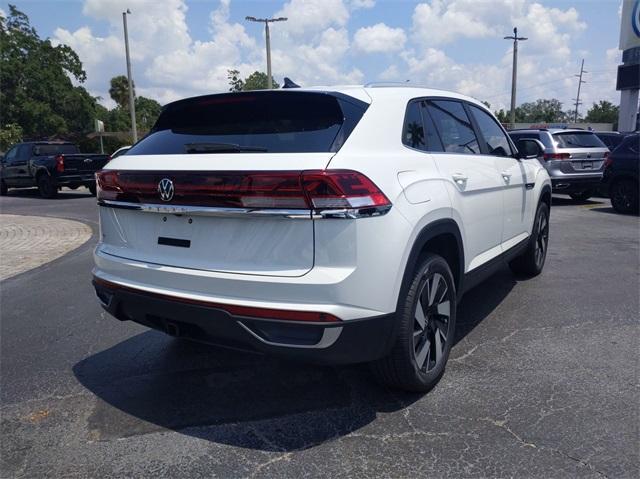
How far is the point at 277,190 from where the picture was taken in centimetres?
261

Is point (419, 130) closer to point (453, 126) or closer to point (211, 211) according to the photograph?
point (453, 126)

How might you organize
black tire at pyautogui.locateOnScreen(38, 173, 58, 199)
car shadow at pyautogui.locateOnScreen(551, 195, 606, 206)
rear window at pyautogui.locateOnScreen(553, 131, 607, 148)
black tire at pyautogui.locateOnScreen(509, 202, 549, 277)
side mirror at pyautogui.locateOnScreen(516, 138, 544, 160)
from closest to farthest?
side mirror at pyautogui.locateOnScreen(516, 138, 544, 160) < black tire at pyautogui.locateOnScreen(509, 202, 549, 277) < rear window at pyautogui.locateOnScreen(553, 131, 607, 148) < car shadow at pyautogui.locateOnScreen(551, 195, 606, 206) < black tire at pyautogui.locateOnScreen(38, 173, 58, 199)

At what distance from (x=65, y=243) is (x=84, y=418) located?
6662mm

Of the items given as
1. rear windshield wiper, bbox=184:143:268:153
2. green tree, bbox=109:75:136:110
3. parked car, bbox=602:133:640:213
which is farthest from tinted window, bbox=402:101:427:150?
green tree, bbox=109:75:136:110

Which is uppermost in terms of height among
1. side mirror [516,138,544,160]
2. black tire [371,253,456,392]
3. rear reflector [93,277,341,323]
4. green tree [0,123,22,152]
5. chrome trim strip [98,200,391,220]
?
green tree [0,123,22,152]

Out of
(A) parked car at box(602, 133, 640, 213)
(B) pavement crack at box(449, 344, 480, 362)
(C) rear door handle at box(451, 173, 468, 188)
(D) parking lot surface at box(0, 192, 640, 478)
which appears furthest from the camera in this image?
(A) parked car at box(602, 133, 640, 213)

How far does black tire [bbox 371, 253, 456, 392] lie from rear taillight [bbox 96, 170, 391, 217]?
0.59 metres

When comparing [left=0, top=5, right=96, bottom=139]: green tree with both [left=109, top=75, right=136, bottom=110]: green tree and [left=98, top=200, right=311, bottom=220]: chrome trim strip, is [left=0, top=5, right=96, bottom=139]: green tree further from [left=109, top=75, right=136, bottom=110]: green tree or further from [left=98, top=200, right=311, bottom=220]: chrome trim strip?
[left=98, top=200, right=311, bottom=220]: chrome trim strip

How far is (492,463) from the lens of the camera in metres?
2.64

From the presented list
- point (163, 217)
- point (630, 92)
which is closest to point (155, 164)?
point (163, 217)

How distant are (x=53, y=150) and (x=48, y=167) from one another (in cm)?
129

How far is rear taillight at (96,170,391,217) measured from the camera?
2.57 m

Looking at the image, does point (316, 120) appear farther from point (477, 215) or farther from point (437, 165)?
point (477, 215)

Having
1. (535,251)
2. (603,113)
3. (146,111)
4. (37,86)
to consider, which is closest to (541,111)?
(603,113)
